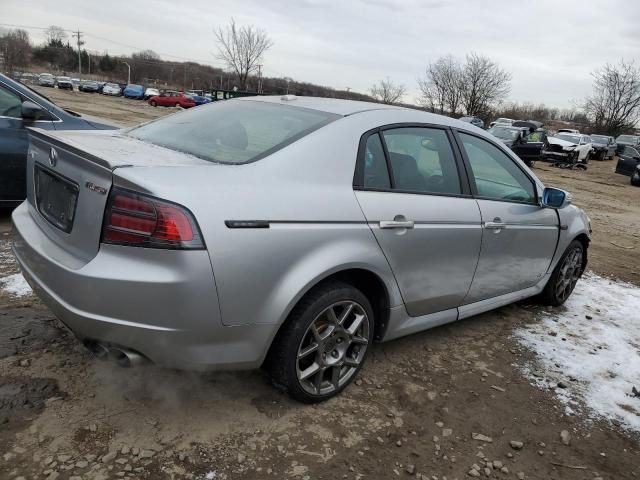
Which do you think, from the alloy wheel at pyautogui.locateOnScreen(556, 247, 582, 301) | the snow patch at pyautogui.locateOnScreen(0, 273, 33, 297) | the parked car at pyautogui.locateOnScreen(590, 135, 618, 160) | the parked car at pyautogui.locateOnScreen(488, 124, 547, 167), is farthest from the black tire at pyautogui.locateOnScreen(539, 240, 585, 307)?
the parked car at pyautogui.locateOnScreen(590, 135, 618, 160)

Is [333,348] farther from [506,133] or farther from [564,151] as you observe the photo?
[564,151]

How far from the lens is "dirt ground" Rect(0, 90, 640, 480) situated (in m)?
2.28

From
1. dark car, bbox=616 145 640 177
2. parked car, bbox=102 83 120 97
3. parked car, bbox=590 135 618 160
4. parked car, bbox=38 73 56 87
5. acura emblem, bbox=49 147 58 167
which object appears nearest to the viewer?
acura emblem, bbox=49 147 58 167

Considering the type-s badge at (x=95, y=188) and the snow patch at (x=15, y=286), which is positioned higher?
the type-s badge at (x=95, y=188)

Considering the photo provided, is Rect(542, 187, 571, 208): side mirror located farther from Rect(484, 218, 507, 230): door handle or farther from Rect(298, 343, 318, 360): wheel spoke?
Rect(298, 343, 318, 360): wheel spoke

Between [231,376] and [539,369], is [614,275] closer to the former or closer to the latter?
[539,369]

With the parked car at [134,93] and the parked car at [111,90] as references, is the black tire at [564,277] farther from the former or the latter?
the parked car at [111,90]

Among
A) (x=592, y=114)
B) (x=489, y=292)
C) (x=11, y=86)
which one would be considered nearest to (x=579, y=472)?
(x=489, y=292)

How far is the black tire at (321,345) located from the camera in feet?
8.17

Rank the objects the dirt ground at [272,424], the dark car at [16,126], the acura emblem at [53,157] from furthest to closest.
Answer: the dark car at [16,126] → the acura emblem at [53,157] → the dirt ground at [272,424]

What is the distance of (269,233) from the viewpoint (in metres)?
2.24

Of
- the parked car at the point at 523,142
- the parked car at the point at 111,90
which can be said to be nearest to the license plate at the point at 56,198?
the parked car at the point at 523,142

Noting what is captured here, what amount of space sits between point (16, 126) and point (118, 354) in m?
3.86

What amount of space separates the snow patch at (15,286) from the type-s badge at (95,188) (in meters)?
1.93
